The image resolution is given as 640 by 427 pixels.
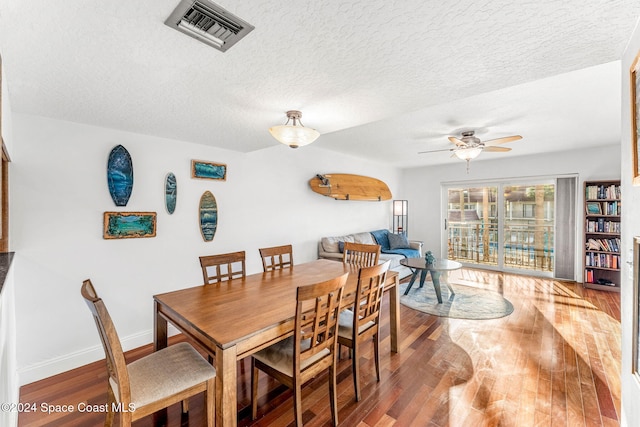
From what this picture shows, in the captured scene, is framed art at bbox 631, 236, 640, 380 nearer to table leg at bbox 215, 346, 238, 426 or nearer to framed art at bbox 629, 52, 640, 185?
framed art at bbox 629, 52, 640, 185

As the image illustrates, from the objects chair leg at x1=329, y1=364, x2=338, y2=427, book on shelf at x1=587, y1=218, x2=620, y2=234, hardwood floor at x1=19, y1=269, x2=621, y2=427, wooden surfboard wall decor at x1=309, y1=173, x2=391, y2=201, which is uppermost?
wooden surfboard wall decor at x1=309, y1=173, x2=391, y2=201

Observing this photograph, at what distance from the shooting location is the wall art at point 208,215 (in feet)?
10.9

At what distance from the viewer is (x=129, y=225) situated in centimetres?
280

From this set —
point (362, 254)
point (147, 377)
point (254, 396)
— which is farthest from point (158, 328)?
point (362, 254)

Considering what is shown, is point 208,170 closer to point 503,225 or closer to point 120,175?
point 120,175

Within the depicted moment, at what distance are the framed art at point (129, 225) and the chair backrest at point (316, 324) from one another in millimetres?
2126

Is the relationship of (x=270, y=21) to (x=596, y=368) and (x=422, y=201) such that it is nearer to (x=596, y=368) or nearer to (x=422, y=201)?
(x=596, y=368)

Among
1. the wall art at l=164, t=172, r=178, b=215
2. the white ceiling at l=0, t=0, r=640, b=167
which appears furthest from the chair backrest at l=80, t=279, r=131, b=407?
the wall art at l=164, t=172, r=178, b=215

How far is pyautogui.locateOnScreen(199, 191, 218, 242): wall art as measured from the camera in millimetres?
3332

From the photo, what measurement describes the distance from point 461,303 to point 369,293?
8.43 ft

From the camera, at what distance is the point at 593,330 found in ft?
10.2

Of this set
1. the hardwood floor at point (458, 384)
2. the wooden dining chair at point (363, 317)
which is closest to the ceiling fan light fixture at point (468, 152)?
the hardwood floor at point (458, 384)

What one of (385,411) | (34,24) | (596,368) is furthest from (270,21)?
(596,368)

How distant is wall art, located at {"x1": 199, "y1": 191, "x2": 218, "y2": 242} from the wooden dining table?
1131 mm
